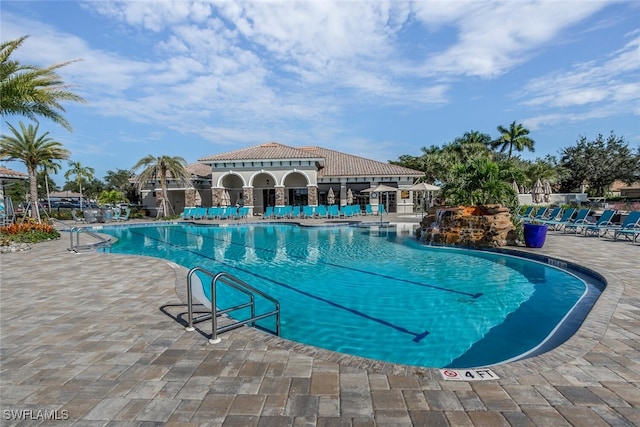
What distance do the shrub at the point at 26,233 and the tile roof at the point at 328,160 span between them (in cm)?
1285

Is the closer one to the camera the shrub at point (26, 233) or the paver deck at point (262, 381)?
the paver deck at point (262, 381)

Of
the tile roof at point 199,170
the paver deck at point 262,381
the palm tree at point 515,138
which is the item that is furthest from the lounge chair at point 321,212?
the palm tree at point 515,138

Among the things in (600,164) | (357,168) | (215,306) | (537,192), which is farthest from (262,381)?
(600,164)

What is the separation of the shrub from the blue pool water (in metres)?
3.03

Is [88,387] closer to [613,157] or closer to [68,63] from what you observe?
[68,63]

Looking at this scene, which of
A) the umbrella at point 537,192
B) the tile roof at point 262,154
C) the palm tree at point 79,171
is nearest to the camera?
the umbrella at point 537,192

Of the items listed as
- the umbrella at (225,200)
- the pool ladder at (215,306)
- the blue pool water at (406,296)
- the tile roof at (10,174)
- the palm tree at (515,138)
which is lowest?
the blue pool water at (406,296)

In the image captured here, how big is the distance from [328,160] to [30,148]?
2039 centimetres

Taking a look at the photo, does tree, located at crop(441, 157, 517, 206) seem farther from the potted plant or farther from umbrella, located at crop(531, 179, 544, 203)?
umbrella, located at crop(531, 179, 544, 203)

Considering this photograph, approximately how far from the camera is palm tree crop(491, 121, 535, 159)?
35781mm

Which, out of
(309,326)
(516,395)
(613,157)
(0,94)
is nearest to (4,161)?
(0,94)

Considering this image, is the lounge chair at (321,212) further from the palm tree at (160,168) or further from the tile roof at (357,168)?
the palm tree at (160,168)

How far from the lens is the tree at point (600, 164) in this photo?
3731 cm

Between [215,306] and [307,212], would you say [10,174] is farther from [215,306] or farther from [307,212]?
[215,306]
